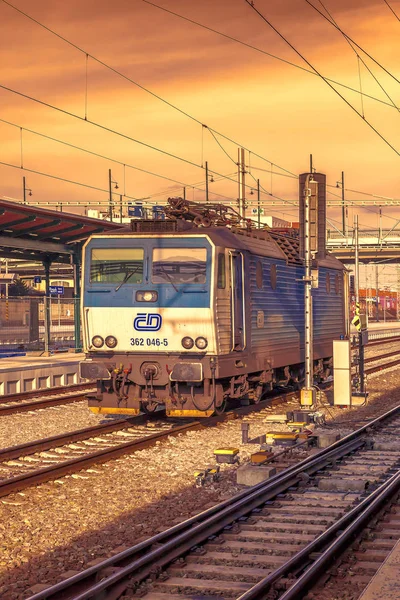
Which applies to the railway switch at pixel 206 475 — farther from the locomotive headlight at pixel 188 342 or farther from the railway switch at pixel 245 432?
the locomotive headlight at pixel 188 342

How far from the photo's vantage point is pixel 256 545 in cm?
776

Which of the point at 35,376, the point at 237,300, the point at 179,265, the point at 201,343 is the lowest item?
the point at 35,376

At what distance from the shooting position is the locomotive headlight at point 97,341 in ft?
50.8

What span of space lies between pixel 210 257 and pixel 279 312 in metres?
4.08

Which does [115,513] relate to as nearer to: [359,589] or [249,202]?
[359,589]

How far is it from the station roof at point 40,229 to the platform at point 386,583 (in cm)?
1689

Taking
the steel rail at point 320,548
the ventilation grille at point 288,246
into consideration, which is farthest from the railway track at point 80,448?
the ventilation grille at point 288,246

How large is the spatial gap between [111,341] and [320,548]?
8335 millimetres

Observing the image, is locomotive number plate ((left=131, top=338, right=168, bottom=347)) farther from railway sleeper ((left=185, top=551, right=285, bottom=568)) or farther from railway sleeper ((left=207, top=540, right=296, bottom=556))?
railway sleeper ((left=185, top=551, right=285, bottom=568))

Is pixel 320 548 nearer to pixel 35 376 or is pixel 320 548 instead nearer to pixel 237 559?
pixel 237 559

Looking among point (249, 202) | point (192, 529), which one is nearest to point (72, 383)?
point (192, 529)

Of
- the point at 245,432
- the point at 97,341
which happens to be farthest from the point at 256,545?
the point at 97,341

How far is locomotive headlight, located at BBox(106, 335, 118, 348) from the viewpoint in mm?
15352

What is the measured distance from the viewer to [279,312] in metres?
18.6
